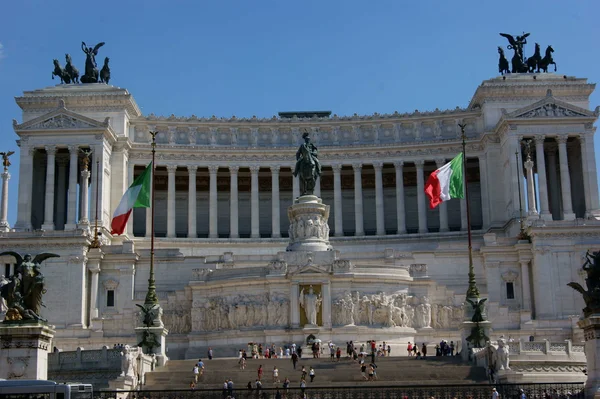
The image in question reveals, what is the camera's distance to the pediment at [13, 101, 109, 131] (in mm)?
87750

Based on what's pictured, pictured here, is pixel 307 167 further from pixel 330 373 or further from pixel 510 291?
pixel 330 373

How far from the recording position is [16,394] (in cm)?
3061

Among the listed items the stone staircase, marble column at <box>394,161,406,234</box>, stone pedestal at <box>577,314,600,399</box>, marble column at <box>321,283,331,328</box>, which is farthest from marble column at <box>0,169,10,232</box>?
stone pedestal at <box>577,314,600,399</box>

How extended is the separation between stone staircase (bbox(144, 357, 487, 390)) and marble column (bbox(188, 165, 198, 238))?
3952 centimetres

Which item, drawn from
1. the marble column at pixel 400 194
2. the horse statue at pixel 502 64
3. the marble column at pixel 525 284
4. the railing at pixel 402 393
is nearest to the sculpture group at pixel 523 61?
the horse statue at pixel 502 64

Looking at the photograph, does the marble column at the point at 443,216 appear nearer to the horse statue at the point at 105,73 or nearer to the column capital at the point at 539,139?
the column capital at the point at 539,139

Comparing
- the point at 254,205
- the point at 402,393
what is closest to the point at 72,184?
the point at 254,205

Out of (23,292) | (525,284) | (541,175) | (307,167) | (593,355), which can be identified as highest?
(541,175)

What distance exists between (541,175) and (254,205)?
89.5 ft

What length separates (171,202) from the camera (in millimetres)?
92750

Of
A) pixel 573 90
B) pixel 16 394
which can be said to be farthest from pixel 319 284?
pixel 573 90

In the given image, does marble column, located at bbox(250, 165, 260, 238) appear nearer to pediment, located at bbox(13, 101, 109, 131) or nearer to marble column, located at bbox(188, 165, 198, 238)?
marble column, located at bbox(188, 165, 198, 238)

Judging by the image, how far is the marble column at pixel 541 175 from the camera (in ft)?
279

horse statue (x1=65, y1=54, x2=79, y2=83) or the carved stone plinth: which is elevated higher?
horse statue (x1=65, y1=54, x2=79, y2=83)
